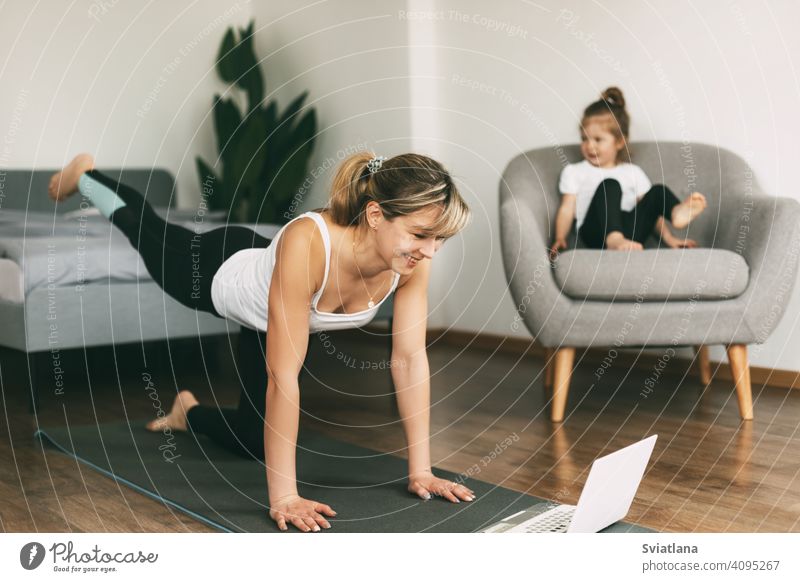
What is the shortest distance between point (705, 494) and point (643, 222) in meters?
1.09

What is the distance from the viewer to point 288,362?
1556mm

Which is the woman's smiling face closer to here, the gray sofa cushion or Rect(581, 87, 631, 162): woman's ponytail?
the gray sofa cushion

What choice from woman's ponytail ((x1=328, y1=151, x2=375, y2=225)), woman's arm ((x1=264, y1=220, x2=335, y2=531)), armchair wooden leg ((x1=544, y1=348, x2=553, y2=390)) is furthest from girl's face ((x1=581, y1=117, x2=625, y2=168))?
woman's arm ((x1=264, y1=220, x2=335, y2=531))

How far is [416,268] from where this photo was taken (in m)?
1.72

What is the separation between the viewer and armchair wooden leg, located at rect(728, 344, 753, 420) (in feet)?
7.61

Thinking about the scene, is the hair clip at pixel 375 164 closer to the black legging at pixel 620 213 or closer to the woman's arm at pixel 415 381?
the woman's arm at pixel 415 381

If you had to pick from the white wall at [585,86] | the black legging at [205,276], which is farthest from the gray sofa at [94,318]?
the white wall at [585,86]

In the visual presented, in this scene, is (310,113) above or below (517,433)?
above

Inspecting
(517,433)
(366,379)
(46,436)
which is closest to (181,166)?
(366,379)

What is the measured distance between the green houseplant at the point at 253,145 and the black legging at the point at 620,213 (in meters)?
1.67

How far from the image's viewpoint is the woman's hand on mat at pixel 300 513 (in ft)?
5.05

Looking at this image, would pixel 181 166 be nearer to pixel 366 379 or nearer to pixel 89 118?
pixel 89 118

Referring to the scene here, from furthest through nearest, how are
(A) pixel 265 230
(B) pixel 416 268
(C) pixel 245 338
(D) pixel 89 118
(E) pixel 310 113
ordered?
(D) pixel 89 118, (E) pixel 310 113, (A) pixel 265 230, (C) pixel 245 338, (B) pixel 416 268

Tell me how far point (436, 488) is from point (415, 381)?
205 mm
